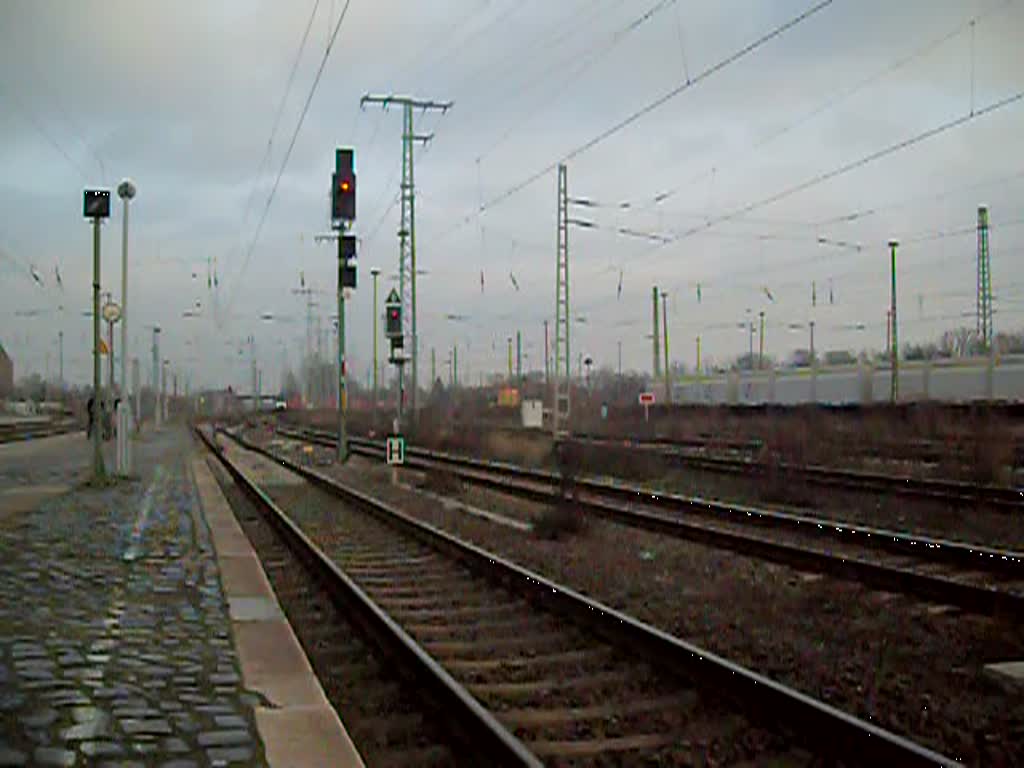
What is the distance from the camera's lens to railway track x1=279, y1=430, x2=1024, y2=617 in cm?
1066

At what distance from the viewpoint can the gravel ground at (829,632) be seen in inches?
269

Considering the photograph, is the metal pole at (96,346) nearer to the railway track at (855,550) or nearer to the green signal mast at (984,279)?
the railway track at (855,550)

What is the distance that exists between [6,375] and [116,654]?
142253 millimetres

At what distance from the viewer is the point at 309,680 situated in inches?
321

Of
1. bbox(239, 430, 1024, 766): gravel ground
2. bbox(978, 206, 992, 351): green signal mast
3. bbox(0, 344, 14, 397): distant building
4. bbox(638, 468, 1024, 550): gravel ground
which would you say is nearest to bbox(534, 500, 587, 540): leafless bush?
bbox(239, 430, 1024, 766): gravel ground

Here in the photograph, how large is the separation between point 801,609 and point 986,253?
36.7m

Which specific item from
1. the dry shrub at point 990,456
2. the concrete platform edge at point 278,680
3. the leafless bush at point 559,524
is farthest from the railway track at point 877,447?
the concrete platform edge at point 278,680

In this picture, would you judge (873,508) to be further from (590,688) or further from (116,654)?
(116,654)

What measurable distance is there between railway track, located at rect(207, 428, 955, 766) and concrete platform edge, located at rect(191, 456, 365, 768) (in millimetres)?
763

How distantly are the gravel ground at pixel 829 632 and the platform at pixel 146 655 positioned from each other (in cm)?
335

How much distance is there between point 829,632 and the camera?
9.49m

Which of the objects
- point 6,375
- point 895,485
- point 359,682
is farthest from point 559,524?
point 6,375

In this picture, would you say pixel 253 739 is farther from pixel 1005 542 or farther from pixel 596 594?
pixel 1005 542

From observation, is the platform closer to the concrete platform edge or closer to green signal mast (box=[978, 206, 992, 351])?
the concrete platform edge
